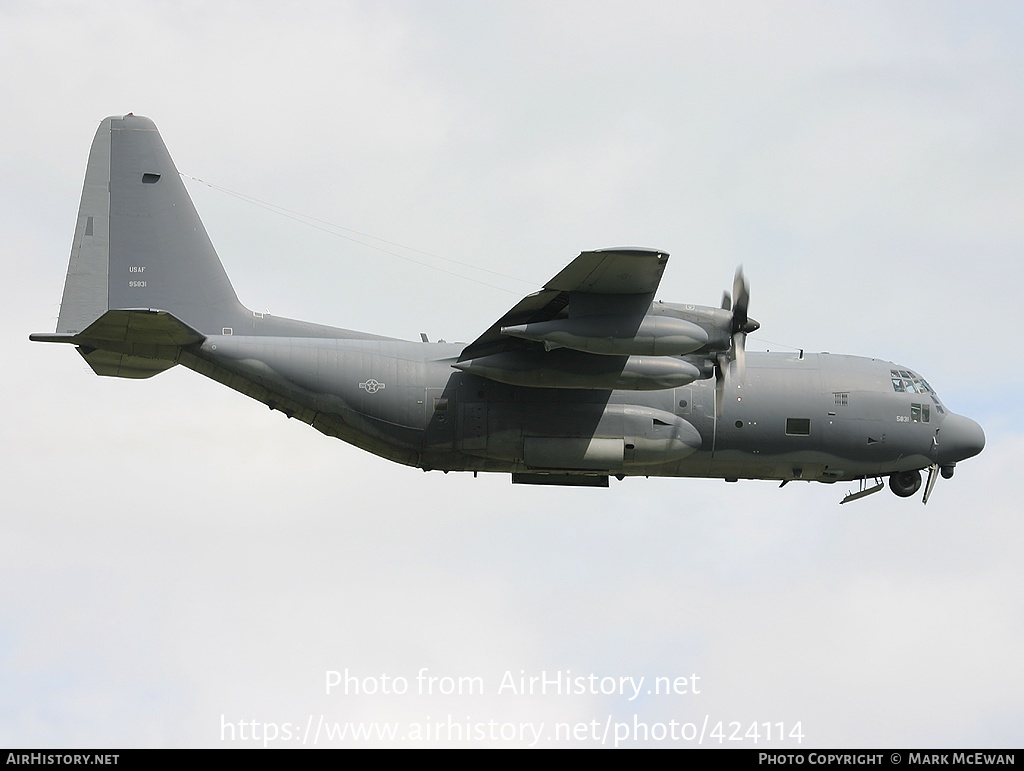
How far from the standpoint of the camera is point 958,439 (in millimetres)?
30328

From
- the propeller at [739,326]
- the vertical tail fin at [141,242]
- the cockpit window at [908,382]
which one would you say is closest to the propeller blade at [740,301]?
the propeller at [739,326]

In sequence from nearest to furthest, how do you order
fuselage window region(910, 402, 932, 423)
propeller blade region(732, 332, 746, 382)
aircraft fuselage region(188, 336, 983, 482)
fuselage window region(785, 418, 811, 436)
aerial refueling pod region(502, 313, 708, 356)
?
aerial refueling pod region(502, 313, 708, 356)
propeller blade region(732, 332, 746, 382)
aircraft fuselage region(188, 336, 983, 482)
fuselage window region(785, 418, 811, 436)
fuselage window region(910, 402, 932, 423)

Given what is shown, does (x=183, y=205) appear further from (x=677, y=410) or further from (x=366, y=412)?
(x=677, y=410)

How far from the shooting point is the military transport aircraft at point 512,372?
87.3 ft

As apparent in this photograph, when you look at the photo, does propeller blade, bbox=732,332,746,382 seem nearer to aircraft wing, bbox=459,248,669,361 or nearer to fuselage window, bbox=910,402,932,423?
aircraft wing, bbox=459,248,669,361

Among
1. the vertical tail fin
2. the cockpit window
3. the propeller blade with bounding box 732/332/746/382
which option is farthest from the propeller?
the vertical tail fin

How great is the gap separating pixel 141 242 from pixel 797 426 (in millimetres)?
14190

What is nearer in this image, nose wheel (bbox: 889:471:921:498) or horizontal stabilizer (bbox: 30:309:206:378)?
horizontal stabilizer (bbox: 30:309:206:378)

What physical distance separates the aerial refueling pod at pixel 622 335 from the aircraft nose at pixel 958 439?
25.2 ft

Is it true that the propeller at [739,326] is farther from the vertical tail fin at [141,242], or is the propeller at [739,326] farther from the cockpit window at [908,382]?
the vertical tail fin at [141,242]

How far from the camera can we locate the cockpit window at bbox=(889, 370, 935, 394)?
30250 millimetres

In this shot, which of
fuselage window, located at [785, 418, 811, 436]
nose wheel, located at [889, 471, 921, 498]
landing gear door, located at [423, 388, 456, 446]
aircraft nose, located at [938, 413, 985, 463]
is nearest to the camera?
landing gear door, located at [423, 388, 456, 446]

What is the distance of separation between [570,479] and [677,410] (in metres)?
2.70

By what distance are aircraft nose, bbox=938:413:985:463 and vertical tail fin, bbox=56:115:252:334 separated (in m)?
15.3
